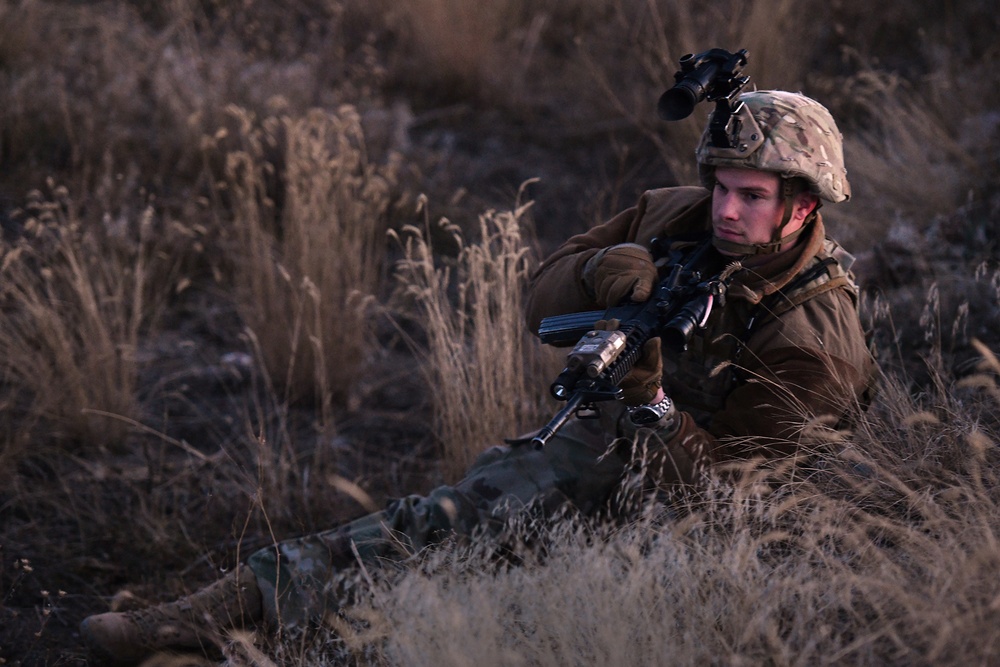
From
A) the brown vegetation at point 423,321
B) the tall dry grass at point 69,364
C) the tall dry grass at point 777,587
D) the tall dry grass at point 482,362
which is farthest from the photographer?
the tall dry grass at point 69,364

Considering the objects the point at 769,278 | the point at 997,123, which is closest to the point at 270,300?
the point at 769,278

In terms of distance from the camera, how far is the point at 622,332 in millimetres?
2373

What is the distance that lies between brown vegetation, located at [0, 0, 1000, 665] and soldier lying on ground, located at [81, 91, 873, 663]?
155 millimetres

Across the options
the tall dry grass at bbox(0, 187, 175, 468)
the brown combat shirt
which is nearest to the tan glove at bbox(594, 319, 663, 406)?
the brown combat shirt

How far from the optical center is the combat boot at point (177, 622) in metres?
2.83

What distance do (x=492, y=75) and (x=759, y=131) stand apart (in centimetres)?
447

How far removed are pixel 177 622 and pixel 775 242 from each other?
2.02 m

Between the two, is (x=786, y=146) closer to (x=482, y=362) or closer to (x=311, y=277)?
(x=482, y=362)

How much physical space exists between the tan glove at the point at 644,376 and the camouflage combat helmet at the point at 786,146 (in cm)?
61

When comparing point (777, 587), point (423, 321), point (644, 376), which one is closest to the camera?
point (777, 587)

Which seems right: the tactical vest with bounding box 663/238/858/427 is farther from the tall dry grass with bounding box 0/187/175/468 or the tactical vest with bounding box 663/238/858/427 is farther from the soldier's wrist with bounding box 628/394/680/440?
the tall dry grass with bounding box 0/187/175/468

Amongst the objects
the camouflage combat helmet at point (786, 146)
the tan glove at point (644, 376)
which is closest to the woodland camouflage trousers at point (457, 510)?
the tan glove at point (644, 376)

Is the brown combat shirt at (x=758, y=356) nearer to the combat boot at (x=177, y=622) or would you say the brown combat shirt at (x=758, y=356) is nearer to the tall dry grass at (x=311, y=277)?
the combat boot at (x=177, y=622)

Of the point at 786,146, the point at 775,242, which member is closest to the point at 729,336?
the point at 775,242
